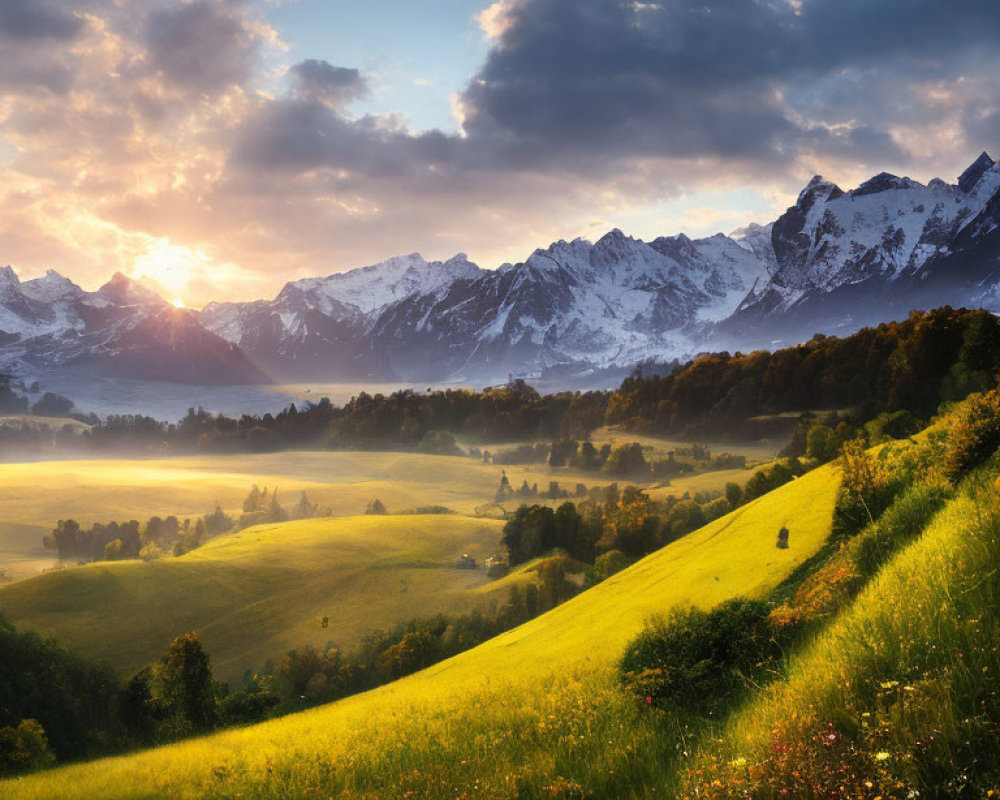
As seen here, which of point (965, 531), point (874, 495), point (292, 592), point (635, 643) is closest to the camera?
point (965, 531)

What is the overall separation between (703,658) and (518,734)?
168 inches

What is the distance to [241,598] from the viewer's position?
13962 cm

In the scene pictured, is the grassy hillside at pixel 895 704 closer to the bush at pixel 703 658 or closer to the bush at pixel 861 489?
the bush at pixel 703 658

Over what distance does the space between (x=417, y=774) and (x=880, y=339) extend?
651ft

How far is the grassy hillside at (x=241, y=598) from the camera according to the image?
115 metres

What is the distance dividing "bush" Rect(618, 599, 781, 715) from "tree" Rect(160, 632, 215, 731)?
5064 cm

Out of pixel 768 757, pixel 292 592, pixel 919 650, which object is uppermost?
pixel 919 650

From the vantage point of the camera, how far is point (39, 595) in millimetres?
124188

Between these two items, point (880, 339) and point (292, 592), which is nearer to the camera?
point (292, 592)

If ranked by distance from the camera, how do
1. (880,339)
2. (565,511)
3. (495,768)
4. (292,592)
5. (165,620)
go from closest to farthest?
(495,768)
(165,620)
(565,511)
(292,592)
(880,339)

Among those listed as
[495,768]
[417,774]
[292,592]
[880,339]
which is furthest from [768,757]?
[880,339]

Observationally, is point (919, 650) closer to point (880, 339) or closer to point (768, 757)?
point (768, 757)

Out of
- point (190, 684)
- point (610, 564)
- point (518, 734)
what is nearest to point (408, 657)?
point (190, 684)

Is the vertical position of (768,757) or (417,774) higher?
(768,757)
